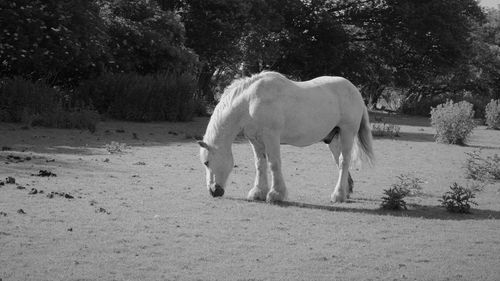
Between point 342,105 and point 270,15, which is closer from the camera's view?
point 342,105

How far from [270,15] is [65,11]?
14406 millimetres

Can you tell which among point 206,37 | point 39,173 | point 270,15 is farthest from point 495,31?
point 39,173

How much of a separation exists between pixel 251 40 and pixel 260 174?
27.9m

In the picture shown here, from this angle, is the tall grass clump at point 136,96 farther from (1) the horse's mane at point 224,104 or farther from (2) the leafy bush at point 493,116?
(2) the leafy bush at point 493,116

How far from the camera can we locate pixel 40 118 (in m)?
21.0

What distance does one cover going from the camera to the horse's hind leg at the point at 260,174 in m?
11.0

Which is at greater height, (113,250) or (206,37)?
(206,37)

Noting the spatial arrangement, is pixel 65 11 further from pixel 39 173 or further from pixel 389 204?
pixel 389 204

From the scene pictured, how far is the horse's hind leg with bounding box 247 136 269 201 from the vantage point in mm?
10953

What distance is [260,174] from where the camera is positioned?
11031mm

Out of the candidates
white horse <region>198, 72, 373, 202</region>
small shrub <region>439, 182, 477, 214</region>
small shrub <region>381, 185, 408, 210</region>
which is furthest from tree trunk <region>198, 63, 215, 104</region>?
small shrub <region>439, 182, 477, 214</region>

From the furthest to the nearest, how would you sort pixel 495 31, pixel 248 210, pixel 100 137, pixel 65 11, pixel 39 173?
pixel 495 31, pixel 65 11, pixel 100 137, pixel 39 173, pixel 248 210

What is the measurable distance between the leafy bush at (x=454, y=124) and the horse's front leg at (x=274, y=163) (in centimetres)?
1371

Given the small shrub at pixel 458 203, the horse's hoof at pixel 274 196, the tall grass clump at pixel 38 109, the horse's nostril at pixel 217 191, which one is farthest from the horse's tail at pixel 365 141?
the tall grass clump at pixel 38 109
